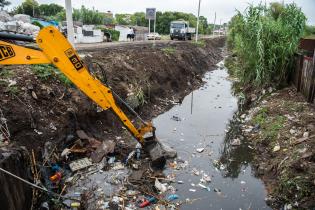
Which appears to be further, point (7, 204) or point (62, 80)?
point (62, 80)

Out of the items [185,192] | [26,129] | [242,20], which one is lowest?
[185,192]

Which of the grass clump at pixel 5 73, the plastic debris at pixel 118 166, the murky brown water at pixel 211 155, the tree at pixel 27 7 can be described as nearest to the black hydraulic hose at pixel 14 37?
the grass clump at pixel 5 73

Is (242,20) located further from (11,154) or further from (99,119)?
(11,154)

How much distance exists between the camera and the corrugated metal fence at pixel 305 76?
6.93 m

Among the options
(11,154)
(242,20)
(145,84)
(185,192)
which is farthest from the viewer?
(242,20)

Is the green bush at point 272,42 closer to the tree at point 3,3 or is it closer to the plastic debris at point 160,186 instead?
the plastic debris at point 160,186

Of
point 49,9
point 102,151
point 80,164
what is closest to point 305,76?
point 102,151

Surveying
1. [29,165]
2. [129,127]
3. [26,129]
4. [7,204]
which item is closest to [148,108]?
[129,127]

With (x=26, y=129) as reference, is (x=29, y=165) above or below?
below

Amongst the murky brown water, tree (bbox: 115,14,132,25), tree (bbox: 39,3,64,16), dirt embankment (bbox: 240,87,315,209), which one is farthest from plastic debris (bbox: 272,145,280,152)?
tree (bbox: 39,3,64,16)

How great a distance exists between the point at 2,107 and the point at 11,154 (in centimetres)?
154

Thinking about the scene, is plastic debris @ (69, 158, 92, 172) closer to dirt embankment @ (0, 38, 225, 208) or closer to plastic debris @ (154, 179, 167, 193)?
dirt embankment @ (0, 38, 225, 208)

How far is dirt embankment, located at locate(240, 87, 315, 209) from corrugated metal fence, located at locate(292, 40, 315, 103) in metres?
0.23

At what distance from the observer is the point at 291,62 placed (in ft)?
28.7
